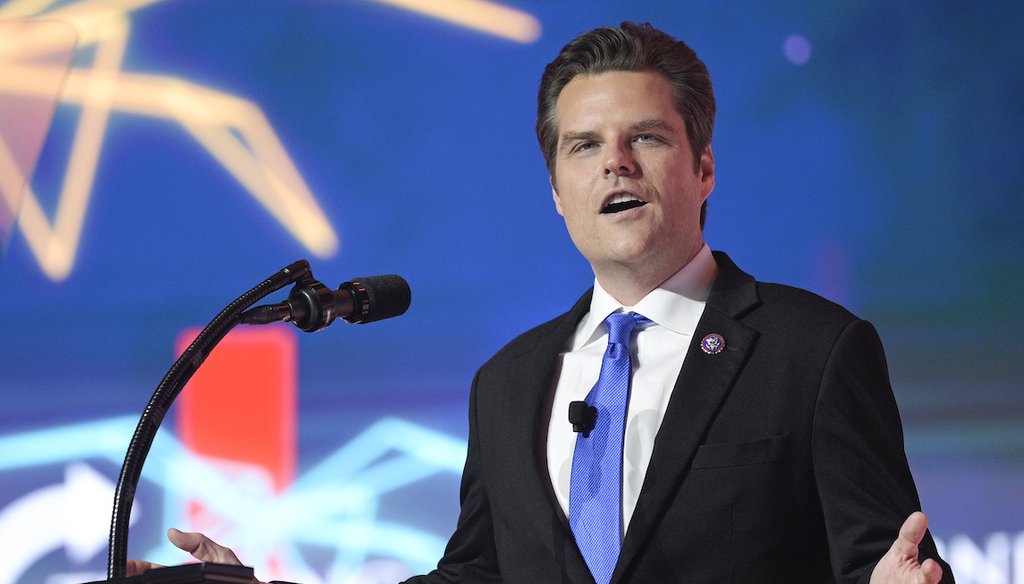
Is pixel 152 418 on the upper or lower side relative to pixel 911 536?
upper

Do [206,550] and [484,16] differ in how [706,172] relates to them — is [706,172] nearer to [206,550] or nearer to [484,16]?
[206,550]

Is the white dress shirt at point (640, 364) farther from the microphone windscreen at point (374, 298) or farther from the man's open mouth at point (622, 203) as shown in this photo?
the microphone windscreen at point (374, 298)

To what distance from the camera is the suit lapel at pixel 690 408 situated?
67.6 inches

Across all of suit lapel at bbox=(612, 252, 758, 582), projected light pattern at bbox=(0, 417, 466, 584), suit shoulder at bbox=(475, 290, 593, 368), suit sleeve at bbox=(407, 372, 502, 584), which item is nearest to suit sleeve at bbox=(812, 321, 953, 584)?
suit lapel at bbox=(612, 252, 758, 582)

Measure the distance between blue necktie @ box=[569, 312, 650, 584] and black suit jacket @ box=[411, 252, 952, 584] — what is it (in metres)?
0.03

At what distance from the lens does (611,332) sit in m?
1.93

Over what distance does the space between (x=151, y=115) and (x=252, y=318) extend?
224 centimetres

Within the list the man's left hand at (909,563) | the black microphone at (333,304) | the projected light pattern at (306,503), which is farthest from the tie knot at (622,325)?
the projected light pattern at (306,503)

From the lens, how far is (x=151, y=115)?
3.38 metres

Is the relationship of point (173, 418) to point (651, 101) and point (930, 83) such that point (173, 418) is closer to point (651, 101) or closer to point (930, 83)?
point (651, 101)

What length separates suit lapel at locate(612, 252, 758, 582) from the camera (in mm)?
1717

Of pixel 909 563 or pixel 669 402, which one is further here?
pixel 669 402

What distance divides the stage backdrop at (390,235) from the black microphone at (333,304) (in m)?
1.65

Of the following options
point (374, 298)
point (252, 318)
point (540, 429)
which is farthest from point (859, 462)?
point (252, 318)
